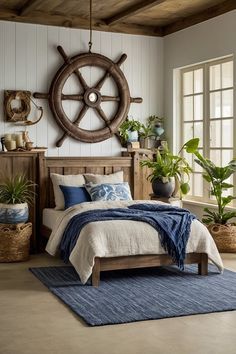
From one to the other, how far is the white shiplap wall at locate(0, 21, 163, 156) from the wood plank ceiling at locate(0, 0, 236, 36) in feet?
0.35

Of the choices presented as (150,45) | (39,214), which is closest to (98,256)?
(39,214)

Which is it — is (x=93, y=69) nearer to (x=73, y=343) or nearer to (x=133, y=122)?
(x=133, y=122)

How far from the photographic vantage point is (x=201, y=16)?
757cm

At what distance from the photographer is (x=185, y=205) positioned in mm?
8070

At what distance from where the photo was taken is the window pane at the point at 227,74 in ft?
23.9

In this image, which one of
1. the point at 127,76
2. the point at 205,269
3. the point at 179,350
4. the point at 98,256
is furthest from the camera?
the point at 127,76

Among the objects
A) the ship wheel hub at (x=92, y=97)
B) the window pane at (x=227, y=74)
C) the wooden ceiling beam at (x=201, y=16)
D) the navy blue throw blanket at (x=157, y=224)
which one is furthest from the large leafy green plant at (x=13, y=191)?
the wooden ceiling beam at (x=201, y=16)

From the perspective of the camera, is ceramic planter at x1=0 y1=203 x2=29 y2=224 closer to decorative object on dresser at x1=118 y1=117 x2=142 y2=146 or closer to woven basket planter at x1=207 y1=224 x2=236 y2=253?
decorative object on dresser at x1=118 y1=117 x2=142 y2=146

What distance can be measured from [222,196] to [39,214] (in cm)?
230

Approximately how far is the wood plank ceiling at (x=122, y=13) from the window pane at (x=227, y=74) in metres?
0.63

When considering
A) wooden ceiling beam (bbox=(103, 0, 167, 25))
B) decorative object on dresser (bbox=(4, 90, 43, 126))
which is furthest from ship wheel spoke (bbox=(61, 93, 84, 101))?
wooden ceiling beam (bbox=(103, 0, 167, 25))

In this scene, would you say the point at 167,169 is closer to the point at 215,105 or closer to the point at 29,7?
the point at 215,105

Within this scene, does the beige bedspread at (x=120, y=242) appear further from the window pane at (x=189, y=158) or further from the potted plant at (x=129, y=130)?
the potted plant at (x=129, y=130)

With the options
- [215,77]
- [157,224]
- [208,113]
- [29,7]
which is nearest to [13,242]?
[157,224]
